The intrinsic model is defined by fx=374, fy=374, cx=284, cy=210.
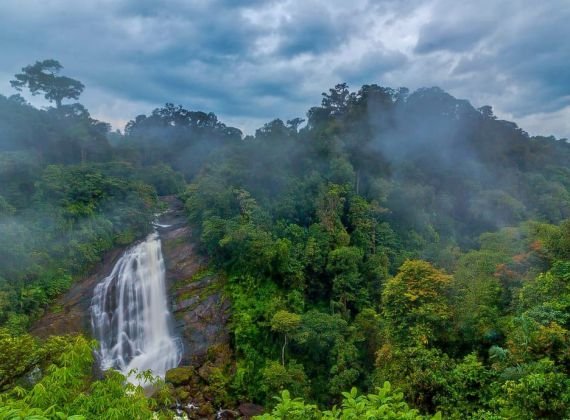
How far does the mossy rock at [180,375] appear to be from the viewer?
13445mm

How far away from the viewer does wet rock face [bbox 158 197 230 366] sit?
51.1 feet

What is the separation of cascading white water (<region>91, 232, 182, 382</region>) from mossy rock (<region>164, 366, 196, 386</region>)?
98cm

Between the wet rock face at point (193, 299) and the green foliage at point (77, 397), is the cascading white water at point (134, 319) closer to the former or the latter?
the wet rock face at point (193, 299)

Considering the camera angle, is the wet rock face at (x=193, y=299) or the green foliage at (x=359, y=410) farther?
the wet rock face at (x=193, y=299)

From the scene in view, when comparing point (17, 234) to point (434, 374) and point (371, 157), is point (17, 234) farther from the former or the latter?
point (371, 157)

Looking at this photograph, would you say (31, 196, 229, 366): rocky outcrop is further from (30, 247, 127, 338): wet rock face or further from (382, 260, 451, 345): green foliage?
(382, 260, 451, 345): green foliage

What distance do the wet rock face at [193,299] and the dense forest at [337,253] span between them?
68cm

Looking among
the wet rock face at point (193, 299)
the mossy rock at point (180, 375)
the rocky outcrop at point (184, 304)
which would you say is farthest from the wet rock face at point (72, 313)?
the mossy rock at point (180, 375)

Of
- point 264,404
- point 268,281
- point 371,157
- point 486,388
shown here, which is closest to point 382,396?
point 486,388

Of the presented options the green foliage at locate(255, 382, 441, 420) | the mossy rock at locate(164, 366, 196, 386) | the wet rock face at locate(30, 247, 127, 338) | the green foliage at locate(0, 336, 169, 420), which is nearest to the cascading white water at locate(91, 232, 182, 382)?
the wet rock face at locate(30, 247, 127, 338)

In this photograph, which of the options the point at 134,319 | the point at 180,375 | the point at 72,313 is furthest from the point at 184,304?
the point at 72,313

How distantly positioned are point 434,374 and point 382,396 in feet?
23.5

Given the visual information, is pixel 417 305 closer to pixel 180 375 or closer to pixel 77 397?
pixel 180 375

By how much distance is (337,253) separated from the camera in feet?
59.1
